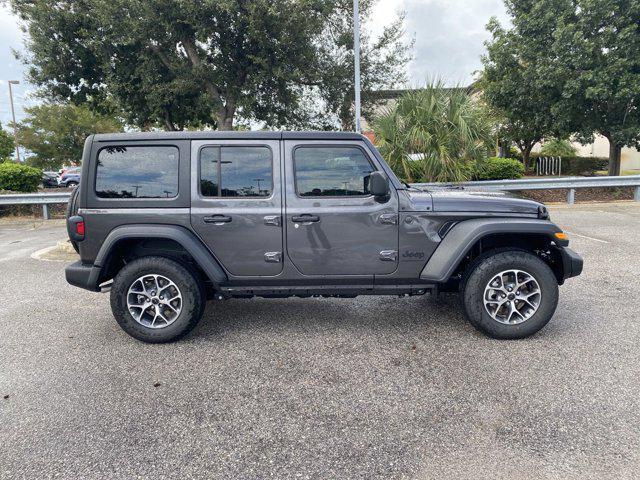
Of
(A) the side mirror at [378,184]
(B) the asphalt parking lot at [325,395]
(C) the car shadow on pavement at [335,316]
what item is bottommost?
(B) the asphalt parking lot at [325,395]

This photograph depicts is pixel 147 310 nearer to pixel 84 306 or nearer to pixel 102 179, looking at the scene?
pixel 102 179

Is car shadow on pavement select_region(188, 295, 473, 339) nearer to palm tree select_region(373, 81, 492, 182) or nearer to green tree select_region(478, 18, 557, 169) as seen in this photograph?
palm tree select_region(373, 81, 492, 182)

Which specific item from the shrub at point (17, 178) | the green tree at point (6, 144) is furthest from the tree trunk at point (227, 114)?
the green tree at point (6, 144)

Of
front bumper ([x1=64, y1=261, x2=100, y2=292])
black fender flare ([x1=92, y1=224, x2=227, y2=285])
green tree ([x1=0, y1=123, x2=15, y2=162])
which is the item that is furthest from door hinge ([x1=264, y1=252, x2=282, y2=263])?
green tree ([x1=0, y1=123, x2=15, y2=162])

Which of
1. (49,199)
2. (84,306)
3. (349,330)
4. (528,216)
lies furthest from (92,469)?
(49,199)

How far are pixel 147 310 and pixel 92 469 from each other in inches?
70.0

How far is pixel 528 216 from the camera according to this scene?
3.89m

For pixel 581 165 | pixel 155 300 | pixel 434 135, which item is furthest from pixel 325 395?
pixel 581 165

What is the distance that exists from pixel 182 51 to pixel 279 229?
13.8m

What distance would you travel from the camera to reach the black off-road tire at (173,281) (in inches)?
152

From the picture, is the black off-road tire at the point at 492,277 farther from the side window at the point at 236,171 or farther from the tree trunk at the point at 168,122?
the tree trunk at the point at 168,122

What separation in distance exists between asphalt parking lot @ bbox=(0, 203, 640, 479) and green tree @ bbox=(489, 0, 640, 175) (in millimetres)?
11191

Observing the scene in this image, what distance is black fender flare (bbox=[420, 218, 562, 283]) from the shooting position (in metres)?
3.72

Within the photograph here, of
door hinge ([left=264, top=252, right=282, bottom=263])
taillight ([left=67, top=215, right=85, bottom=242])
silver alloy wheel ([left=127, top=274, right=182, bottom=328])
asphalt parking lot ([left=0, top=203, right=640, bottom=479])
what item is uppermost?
taillight ([left=67, top=215, right=85, bottom=242])
